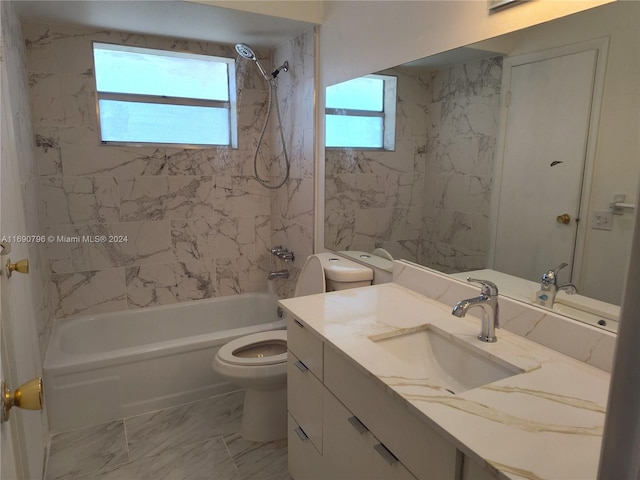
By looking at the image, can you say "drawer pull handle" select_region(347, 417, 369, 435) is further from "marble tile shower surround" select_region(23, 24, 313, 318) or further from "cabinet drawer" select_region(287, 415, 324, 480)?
"marble tile shower surround" select_region(23, 24, 313, 318)

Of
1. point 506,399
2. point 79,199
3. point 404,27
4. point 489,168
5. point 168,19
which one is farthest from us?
point 79,199

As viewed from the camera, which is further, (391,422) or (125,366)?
(125,366)

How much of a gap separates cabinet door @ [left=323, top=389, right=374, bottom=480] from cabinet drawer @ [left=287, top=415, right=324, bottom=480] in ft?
0.27

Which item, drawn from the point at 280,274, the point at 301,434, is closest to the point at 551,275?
the point at 301,434

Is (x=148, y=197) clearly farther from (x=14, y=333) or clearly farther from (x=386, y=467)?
(x=386, y=467)

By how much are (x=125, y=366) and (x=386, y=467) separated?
1.75 m

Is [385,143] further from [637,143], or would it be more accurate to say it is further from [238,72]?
[238,72]

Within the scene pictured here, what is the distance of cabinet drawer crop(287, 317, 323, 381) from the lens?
143 centimetres

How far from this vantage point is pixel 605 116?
111 cm

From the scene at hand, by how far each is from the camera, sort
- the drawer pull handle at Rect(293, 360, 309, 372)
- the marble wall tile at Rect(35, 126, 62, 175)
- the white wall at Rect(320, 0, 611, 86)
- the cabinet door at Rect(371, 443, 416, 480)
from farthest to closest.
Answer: the marble wall tile at Rect(35, 126, 62, 175) < the drawer pull handle at Rect(293, 360, 309, 372) < the white wall at Rect(320, 0, 611, 86) < the cabinet door at Rect(371, 443, 416, 480)

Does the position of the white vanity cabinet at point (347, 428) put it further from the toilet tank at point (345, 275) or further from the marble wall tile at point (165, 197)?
the marble wall tile at point (165, 197)

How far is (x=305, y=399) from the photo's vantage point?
61.6 inches

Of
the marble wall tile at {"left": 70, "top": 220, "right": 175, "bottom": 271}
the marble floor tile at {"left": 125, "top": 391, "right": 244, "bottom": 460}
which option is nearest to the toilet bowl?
the marble floor tile at {"left": 125, "top": 391, "right": 244, "bottom": 460}

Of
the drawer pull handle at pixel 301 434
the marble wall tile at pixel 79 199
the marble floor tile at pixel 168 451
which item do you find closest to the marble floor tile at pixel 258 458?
the marble floor tile at pixel 168 451
